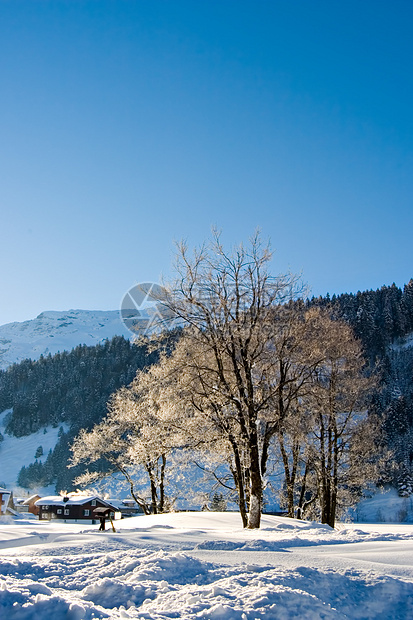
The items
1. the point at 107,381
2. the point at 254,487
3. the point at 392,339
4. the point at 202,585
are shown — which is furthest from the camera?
the point at 107,381

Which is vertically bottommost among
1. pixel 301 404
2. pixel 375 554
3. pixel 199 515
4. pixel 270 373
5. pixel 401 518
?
pixel 401 518

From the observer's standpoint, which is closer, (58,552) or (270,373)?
(58,552)

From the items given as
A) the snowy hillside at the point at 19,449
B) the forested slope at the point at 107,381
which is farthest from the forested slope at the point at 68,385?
the snowy hillside at the point at 19,449

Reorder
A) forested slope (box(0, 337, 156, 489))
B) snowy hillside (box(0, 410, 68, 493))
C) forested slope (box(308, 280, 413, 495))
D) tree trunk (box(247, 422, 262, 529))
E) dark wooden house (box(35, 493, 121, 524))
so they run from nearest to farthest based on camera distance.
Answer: tree trunk (box(247, 422, 262, 529))
dark wooden house (box(35, 493, 121, 524))
forested slope (box(308, 280, 413, 495))
snowy hillside (box(0, 410, 68, 493))
forested slope (box(0, 337, 156, 489))

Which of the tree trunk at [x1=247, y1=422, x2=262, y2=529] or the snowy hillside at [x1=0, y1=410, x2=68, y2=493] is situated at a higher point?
the tree trunk at [x1=247, y1=422, x2=262, y2=529]

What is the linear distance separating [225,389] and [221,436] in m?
1.58

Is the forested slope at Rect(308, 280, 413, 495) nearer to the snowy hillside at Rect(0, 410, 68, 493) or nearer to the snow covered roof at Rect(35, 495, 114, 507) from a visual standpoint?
the snow covered roof at Rect(35, 495, 114, 507)

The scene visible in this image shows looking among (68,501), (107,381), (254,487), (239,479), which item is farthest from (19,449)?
(254,487)

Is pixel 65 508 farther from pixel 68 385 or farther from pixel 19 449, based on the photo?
pixel 68 385

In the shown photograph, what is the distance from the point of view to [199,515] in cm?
1623

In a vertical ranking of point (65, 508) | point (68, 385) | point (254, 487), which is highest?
point (68, 385)

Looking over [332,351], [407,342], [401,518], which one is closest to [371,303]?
[407,342]

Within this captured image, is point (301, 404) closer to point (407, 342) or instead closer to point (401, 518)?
point (401, 518)

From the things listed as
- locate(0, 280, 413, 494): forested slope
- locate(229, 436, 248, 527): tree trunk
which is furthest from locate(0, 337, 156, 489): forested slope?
locate(229, 436, 248, 527): tree trunk
